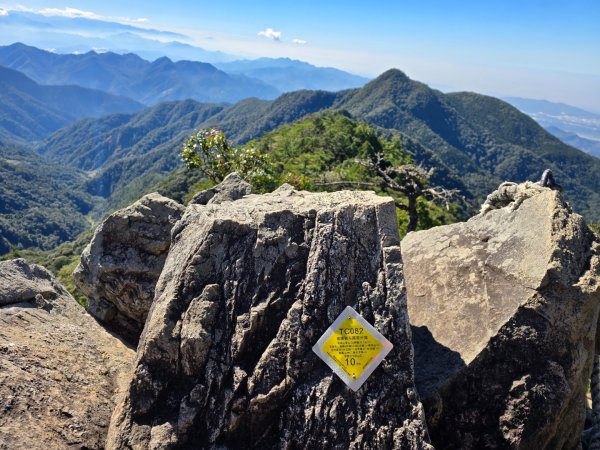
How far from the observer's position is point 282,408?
5.28 m

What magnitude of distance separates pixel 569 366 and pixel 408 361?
2475 millimetres

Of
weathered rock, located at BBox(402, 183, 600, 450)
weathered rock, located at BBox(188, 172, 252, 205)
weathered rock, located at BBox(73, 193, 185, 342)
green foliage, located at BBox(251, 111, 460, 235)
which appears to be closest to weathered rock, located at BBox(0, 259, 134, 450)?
weathered rock, located at BBox(73, 193, 185, 342)

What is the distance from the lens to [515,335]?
608 cm

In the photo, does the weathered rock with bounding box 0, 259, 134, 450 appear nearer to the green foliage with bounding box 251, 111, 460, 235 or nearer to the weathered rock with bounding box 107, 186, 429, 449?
the weathered rock with bounding box 107, 186, 429, 449

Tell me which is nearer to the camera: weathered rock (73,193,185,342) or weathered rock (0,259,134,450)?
weathered rock (0,259,134,450)

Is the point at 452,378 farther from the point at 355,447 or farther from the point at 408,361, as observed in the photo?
the point at 355,447

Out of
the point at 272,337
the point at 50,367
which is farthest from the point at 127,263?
the point at 272,337

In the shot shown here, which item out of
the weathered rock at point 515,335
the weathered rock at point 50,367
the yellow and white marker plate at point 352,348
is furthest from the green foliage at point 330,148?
the yellow and white marker plate at point 352,348

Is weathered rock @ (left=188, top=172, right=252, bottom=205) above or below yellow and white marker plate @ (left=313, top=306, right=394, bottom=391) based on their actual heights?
above

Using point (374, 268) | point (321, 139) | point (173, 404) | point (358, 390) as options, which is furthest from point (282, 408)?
point (321, 139)

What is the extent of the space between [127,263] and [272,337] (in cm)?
369

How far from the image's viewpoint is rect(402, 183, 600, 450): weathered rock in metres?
5.75

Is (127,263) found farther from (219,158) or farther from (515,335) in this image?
(219,158)

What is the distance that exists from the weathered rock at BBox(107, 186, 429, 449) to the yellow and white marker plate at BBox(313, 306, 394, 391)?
108 mm
